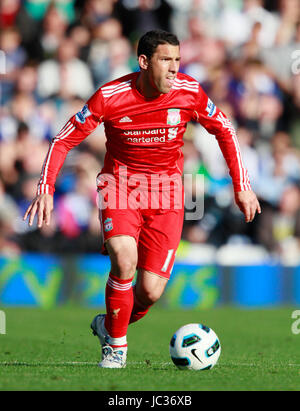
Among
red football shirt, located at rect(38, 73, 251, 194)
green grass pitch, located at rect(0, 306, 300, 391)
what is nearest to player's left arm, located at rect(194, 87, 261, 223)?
red football shirt, located at rect(38, 73, 251, 194)

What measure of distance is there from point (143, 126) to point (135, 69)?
7872mm

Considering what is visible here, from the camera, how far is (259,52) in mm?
14578

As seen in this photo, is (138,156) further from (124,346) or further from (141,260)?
(124,346)

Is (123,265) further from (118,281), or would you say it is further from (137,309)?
(137,309)

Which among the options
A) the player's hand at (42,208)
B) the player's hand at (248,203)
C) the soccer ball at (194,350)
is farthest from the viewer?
the player's hand at (248,203)

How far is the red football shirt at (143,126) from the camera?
640cm

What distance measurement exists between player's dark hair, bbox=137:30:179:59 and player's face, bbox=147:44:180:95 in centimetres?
3

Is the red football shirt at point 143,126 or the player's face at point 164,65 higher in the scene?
the player's face at point 164,65

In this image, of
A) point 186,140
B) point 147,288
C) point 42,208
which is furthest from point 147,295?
point 186,140

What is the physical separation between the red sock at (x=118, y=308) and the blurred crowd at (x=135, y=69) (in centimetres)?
618

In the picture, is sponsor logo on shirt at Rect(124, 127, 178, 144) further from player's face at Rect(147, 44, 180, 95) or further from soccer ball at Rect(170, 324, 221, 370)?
soccer ball at Rect(170, 324, 221, 370)

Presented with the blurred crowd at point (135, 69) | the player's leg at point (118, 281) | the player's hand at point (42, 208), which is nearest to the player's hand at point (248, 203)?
the player's leg at point (118, 281)

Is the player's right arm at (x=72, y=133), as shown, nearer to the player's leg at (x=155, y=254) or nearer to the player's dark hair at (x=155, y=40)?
the player's dark hair at (x=155, y=40)

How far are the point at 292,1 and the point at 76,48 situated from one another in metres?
4.10
